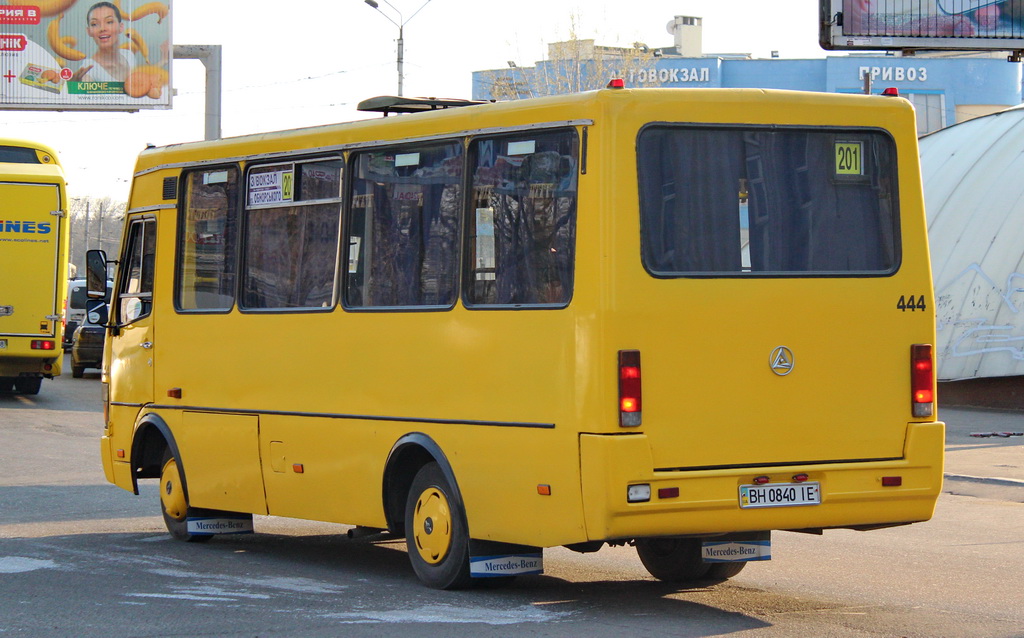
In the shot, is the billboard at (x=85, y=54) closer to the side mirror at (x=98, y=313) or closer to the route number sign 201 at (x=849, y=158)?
the side mirror at (x=98, y=313)

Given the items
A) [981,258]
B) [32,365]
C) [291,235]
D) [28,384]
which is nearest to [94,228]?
[28,384]

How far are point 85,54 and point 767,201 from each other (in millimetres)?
31206

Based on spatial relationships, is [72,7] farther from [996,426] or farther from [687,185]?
[687,185]

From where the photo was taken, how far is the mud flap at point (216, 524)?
11375mm

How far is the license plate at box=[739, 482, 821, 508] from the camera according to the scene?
795 centimetres

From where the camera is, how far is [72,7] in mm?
36500

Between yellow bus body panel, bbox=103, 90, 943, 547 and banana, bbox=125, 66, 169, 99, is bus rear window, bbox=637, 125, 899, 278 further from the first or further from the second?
banana, bbox=125, 66, 169, 99

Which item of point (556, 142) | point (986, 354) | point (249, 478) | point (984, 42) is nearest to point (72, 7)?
point (986, 354)

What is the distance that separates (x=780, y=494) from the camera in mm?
8016

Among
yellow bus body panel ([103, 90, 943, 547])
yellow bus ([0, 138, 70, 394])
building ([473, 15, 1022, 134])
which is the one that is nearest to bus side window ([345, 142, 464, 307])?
yellow bus body panel ([103, 90, 943, 547])

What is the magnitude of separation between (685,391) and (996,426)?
55.7ft

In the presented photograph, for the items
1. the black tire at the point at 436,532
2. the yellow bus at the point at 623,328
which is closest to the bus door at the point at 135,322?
the yellow bus at the point at 623,328

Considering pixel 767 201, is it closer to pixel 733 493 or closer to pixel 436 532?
pixel 733 493

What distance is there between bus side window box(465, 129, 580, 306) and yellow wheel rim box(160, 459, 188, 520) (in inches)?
151
